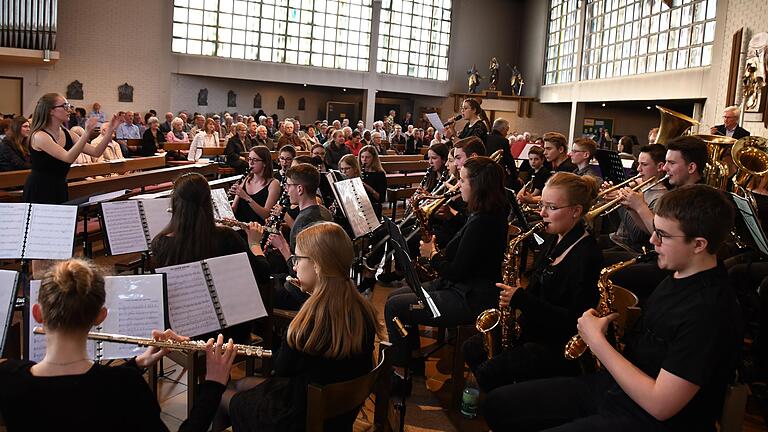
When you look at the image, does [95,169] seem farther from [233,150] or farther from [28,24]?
[28,24]

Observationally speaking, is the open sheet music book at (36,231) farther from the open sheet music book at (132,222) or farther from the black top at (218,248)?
the black top at (218,248)

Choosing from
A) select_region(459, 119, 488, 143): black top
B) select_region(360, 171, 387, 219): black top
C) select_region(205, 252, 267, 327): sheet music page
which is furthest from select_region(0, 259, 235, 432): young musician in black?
select_region(360, 171, 387, 219): black top

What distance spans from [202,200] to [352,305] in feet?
4.14

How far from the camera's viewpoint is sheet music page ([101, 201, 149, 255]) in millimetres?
3826

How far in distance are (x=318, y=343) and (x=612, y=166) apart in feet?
13.3

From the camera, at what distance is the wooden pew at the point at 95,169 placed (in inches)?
239

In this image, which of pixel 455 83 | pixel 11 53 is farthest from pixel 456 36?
pixel 11 53

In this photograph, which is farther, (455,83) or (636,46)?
(455,83)

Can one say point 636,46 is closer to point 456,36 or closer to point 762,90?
point 762,90

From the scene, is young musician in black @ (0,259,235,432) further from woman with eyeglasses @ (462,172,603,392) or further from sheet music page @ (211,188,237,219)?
sheet music page @ (211,188,237,219)

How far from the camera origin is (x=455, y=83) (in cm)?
2461

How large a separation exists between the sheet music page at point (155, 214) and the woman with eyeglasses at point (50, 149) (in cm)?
105

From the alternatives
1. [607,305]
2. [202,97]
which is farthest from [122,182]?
[202,97]

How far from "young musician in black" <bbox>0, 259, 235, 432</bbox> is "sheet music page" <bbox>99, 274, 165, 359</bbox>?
2.28ft
